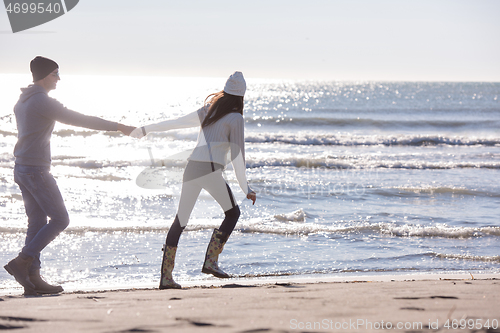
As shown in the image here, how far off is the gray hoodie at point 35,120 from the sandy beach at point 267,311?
1120 mm

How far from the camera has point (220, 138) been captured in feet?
12.2

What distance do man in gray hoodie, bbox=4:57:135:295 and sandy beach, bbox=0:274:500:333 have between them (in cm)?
30

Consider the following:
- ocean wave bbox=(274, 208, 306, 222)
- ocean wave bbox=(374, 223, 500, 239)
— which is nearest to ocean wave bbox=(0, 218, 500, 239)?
ocean wave bbox=(374, 223, 500, 239)

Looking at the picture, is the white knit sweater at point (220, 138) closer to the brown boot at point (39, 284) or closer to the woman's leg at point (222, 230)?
the woman's leg at point (222, 230)

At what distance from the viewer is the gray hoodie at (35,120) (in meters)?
3.49

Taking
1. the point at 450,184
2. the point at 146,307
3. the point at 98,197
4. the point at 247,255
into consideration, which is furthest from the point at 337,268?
the point at 450,184

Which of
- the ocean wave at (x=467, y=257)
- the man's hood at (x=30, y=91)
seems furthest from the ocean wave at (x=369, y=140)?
the man's hood at (x=30, y=91)

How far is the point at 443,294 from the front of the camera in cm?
329

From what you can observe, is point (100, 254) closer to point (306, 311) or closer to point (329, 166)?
point (306, 311)

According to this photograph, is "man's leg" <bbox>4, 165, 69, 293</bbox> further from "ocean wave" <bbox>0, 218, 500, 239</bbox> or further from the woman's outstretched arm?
"ocean wave" <bbox>0, 218, 500, 239</bbox>

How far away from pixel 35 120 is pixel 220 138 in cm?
148

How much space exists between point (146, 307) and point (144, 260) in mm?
2586

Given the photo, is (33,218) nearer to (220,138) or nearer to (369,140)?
(220,138)

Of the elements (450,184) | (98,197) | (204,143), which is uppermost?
(204,143)
